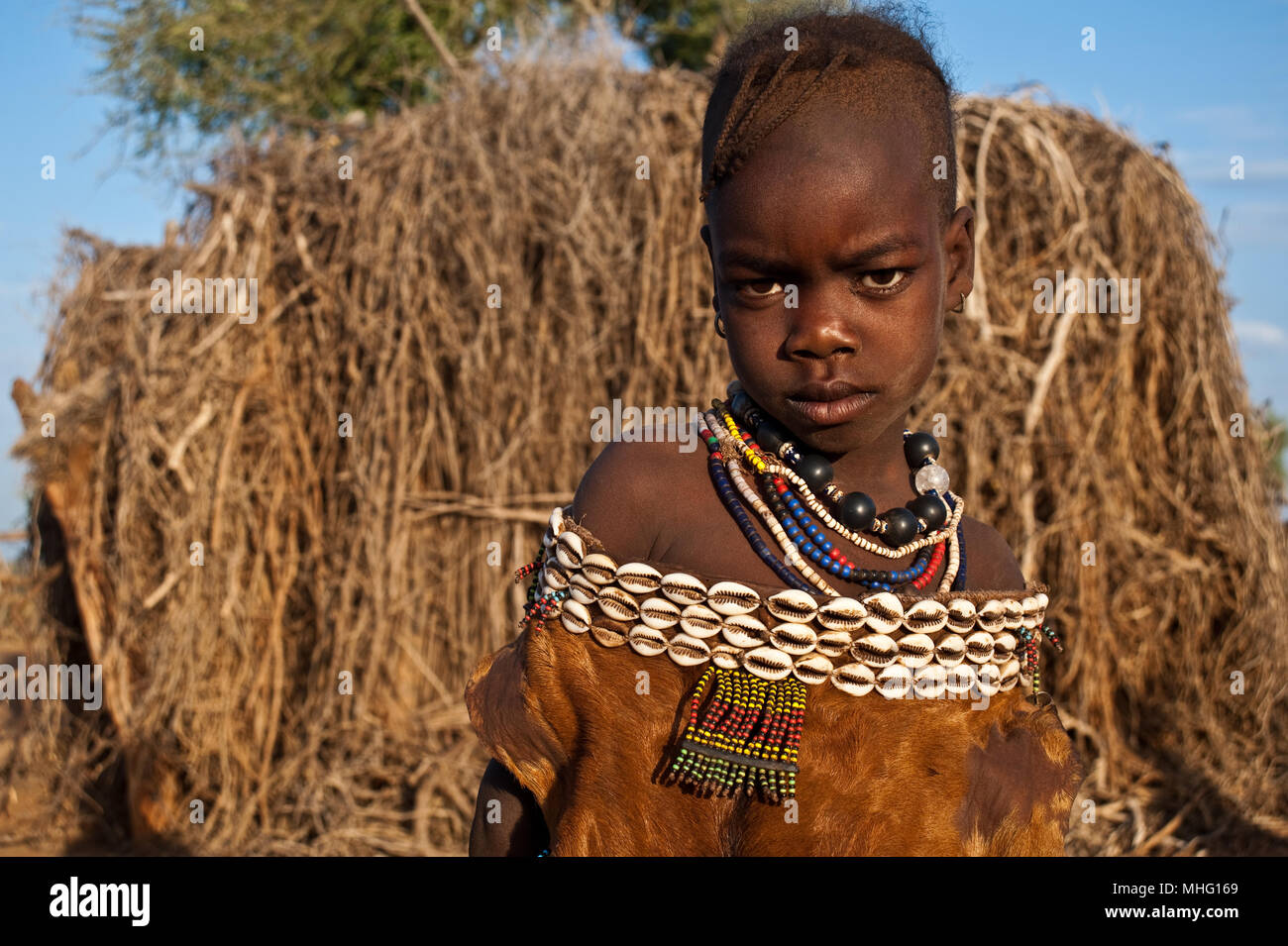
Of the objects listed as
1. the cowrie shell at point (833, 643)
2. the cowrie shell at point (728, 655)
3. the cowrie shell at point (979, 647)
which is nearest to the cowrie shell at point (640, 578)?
the cowrie shell at point (728, 655)

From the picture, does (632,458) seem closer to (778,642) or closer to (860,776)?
(778,642)

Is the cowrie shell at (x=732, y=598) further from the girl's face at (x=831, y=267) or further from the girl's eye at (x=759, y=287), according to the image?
the girl's eye at (x=759, y=287)

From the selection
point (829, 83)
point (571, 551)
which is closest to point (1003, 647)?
point (571, 551)

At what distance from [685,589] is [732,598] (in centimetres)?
6

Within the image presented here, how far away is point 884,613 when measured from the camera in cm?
140

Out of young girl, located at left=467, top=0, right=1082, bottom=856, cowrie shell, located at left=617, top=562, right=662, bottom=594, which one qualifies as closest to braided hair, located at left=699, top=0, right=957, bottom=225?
young girl, located at left=467, top=0, right=1082, bottom=856

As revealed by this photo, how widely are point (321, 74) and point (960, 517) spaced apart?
1143 centimetres

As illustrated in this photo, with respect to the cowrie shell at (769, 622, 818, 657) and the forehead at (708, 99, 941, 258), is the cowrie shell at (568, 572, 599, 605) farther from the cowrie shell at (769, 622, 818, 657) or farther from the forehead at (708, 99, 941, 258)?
the forehead at (708, 99, 941, 258)

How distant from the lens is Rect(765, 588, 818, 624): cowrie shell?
4.46ft

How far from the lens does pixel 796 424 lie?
1.45 m

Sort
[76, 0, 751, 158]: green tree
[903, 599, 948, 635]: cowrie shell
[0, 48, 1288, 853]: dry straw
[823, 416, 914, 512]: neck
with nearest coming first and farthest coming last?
[903, 599, 948, 635]: cowrie shell, [823, 416, 914, 512]: neck, [0, 48, 1288, 853]: dry straw, [76, 0, 751, 158]: green tree

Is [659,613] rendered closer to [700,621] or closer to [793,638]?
[700,621]

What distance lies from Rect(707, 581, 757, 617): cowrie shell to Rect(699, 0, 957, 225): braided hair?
1.69 ft
